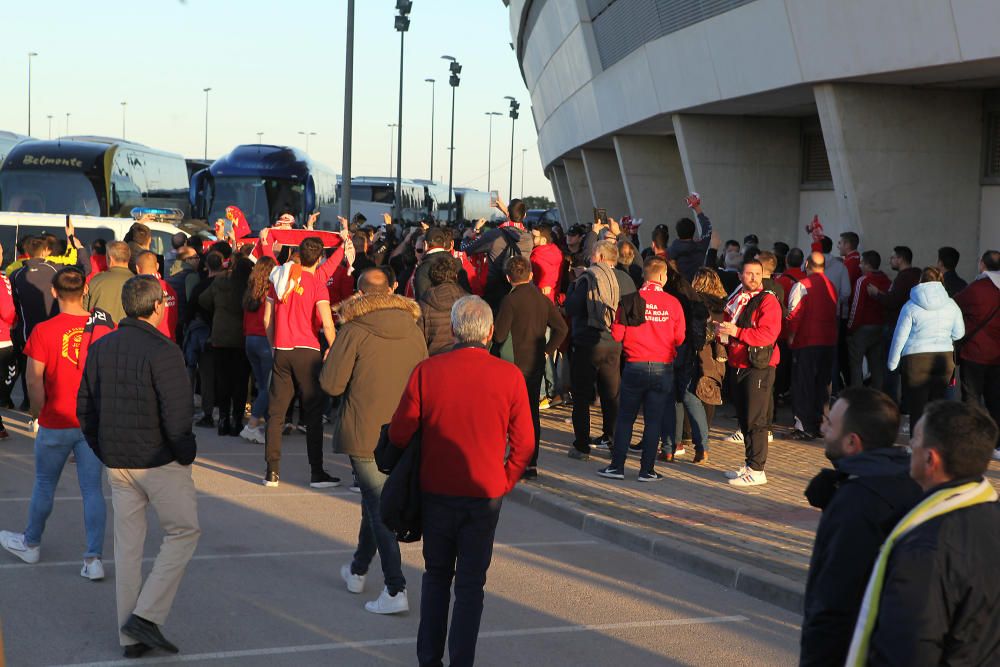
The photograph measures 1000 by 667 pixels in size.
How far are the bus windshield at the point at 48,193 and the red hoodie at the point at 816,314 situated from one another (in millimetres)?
20197

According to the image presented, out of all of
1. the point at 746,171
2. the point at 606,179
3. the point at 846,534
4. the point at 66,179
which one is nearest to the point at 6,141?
the point at 66,179

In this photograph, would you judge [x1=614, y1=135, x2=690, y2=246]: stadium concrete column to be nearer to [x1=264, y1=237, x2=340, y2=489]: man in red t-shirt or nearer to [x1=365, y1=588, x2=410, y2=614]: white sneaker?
[x1=264, y1=237, x2=340, y2=489]: man in red t-shirt

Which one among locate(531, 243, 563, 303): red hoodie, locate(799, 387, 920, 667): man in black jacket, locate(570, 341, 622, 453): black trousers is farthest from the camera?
locate(531, 243, 563, 303): red hoodie

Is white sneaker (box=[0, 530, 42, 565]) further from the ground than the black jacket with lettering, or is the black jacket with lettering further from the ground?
the black jacket with lettering

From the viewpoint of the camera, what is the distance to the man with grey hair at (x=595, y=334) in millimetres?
11117

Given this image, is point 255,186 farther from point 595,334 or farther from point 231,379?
point 595,334

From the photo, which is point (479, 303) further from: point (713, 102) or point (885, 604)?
point (713, 102)

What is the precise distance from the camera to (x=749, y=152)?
2156 cm

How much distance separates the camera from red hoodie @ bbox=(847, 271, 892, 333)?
13.3 m

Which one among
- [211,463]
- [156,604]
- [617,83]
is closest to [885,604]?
[156,604]

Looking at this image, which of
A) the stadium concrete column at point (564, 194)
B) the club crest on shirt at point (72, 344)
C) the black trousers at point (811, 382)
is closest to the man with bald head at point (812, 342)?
the black trousers at point (811, 382)

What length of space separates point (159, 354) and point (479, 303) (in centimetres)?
164

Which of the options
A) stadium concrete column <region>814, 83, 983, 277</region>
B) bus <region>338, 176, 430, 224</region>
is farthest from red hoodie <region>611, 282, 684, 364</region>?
bus <region>338, 176, 430, 224</region>

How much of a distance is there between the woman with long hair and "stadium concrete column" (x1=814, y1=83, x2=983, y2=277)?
780cm
